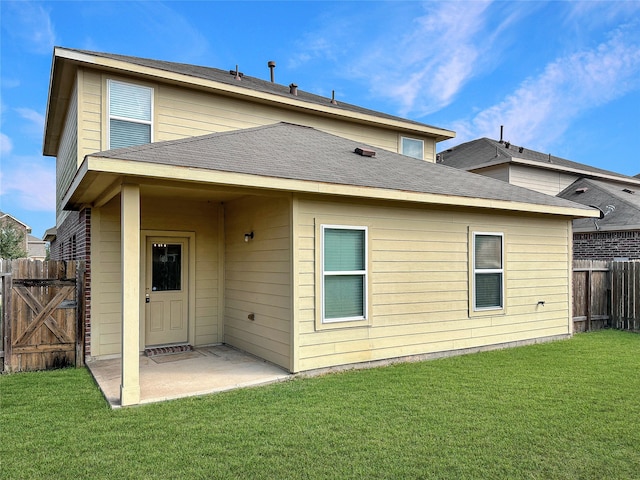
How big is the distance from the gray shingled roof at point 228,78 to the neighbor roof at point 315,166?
130 cm

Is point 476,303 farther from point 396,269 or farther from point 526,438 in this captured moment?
point 526,438

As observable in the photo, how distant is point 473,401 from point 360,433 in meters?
1.67

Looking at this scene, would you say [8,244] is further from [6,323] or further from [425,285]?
[425,285]

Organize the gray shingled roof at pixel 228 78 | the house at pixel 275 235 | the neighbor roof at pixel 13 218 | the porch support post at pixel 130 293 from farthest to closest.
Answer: the neighbor roof at pixel 13 218 < the gray shingled roof at pixel 228 78 < the house at pixel 275 235 < the porch support post at pixel 130 293

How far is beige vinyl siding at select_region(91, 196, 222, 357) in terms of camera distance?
7066 mm

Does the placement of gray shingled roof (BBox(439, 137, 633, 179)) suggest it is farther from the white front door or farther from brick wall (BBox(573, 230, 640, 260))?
the white front door

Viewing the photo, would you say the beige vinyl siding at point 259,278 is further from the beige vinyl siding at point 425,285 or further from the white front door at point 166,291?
the white front door at point 166,291

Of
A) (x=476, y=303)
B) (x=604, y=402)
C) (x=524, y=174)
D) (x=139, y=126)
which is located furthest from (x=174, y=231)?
(x=524, y=174)

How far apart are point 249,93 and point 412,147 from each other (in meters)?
4.99

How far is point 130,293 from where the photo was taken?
4.91m

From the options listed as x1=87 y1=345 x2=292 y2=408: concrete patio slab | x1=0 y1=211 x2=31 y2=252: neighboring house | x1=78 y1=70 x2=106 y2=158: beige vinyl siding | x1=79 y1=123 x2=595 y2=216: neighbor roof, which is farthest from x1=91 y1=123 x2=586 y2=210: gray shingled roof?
x1=0 y1=211 x2=31 y2=252: neighboring house

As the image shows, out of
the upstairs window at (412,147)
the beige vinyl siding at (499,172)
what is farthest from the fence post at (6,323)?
the beige vinyl siding at (499,172)

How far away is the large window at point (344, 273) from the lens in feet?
20.6

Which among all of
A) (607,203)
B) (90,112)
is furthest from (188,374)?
(607,203)
